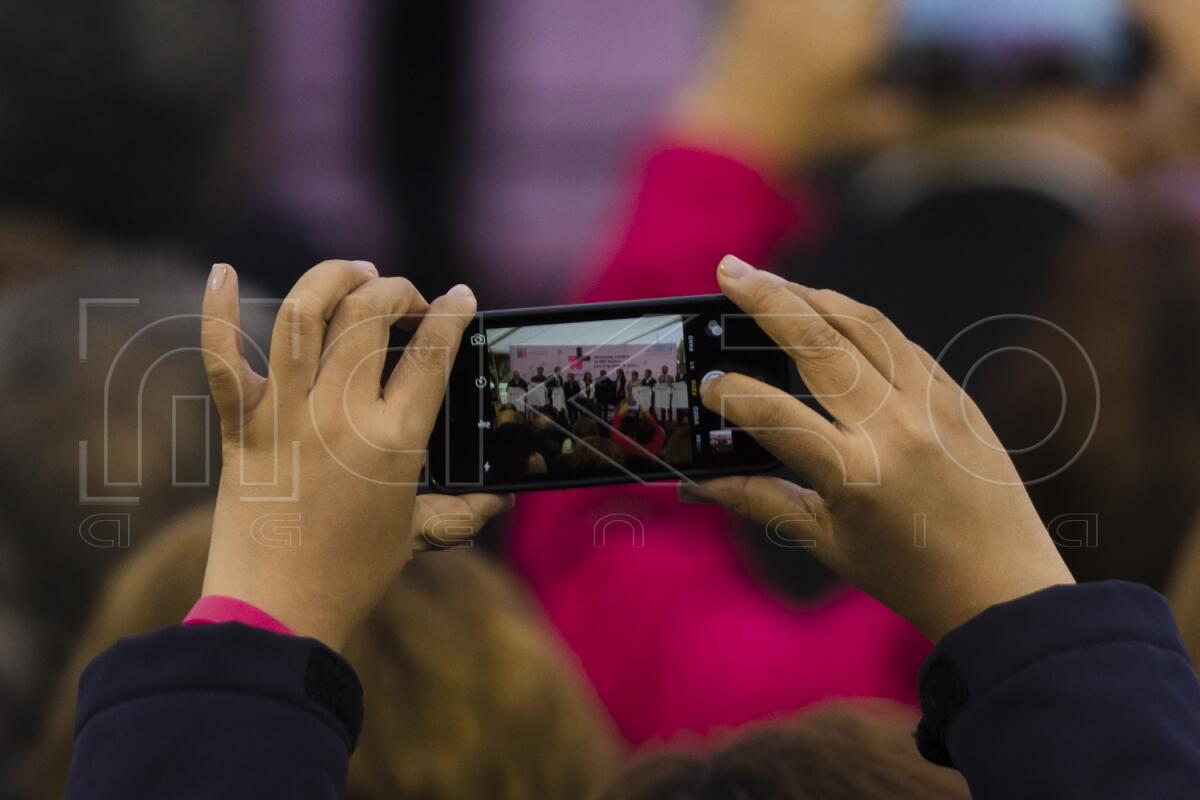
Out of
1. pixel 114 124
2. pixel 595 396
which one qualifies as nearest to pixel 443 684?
pixel 595 396

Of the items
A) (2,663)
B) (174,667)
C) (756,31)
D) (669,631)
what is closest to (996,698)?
(174,667)

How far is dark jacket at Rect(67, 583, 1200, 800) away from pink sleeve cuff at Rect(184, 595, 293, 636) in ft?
0.16

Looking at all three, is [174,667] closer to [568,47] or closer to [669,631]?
[669,631]

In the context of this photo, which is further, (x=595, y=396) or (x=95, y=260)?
(x=95, y=260)

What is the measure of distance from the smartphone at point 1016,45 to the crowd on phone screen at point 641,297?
17 mm

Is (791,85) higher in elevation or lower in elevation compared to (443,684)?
higher

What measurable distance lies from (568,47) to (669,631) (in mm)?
506

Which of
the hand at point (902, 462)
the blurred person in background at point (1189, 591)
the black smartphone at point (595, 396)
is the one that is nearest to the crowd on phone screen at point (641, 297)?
the blurred person in background at point (1189, 591)

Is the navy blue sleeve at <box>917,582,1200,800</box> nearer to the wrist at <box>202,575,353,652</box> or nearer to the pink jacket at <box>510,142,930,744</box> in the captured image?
the wrist at <box>202,575,353,652</box>

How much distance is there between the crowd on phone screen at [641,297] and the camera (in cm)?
86

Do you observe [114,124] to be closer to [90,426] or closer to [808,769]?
[90,426]

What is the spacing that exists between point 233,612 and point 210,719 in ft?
0.25

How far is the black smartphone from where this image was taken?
610mm

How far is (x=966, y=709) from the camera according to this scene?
1.40 feet
